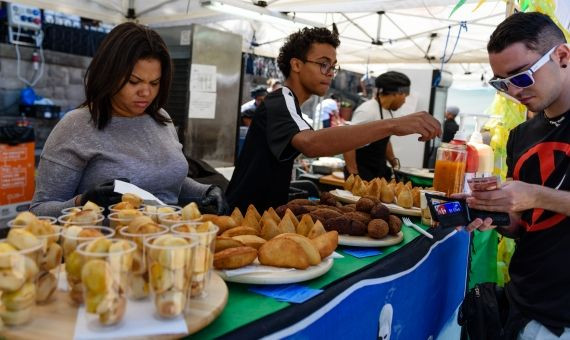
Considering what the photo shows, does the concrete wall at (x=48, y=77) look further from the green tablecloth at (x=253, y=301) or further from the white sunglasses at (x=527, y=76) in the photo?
the white sunglasses at (x=527, y=76)

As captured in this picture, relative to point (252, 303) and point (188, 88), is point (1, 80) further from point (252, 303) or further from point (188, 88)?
point (252, 303)

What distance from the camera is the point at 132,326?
857 mm

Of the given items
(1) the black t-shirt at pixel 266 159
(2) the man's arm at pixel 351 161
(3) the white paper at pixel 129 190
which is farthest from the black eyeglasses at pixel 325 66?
(2) the man's arm at pixel 351 161

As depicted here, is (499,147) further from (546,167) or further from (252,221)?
(252,221)

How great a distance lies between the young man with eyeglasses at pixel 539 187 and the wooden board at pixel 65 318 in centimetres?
110

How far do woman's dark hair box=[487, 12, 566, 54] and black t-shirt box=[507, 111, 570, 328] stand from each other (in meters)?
0.29

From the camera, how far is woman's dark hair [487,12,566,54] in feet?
5.37

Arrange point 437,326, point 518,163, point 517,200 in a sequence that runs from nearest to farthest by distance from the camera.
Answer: point 517,200 < point 518,163 < point 437,326

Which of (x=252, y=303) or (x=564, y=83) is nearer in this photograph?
(x=252, y=303)

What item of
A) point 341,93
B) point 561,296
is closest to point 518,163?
point 561,296

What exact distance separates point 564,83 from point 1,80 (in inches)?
252

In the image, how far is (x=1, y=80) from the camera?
5824mm

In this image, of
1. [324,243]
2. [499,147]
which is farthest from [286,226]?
[499,147]

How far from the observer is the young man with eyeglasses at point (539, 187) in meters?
1.60
